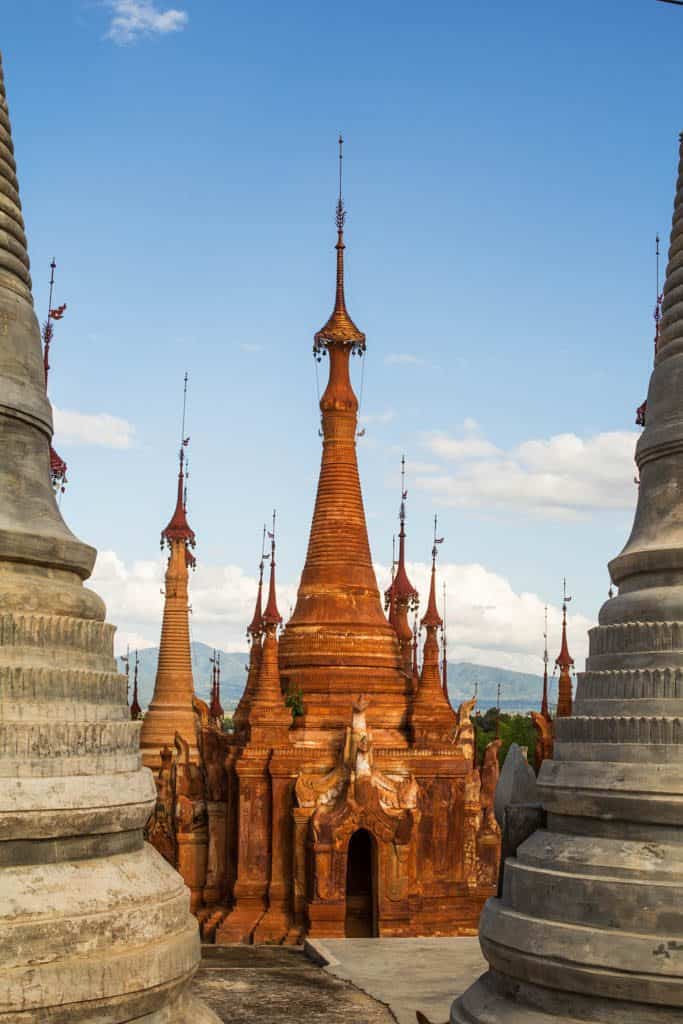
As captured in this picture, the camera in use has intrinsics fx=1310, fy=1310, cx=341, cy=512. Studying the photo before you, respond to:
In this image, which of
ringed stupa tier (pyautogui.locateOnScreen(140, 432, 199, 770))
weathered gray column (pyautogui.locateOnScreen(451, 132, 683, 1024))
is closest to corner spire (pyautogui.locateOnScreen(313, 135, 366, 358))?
ringed stupa tier (pyautogui.locateOnScreen(140, 432, 199, 770))

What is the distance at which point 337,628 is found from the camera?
1378 inches

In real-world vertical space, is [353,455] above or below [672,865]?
above

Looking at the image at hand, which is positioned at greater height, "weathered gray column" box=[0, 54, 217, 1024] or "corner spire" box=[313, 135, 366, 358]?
"corner spire" box=[313, 135, 366, 358]

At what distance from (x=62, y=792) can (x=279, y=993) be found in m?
12.5

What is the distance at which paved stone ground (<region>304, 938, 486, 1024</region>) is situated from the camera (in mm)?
20344

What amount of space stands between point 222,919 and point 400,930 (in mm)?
4291

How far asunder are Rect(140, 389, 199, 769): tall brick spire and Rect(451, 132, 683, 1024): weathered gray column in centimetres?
3138

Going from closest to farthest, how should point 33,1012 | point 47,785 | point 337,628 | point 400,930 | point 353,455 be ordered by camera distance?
point 33,1012, point 47,785, point 400,930, point 337,628, point 353,455

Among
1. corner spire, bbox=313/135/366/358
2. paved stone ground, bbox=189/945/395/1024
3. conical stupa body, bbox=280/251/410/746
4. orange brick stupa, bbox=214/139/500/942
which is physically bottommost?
paved stone ground, bbox=189/945/395/1024

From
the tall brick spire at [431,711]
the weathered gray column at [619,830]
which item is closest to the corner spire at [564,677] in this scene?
the tall brick spire at [431,711]

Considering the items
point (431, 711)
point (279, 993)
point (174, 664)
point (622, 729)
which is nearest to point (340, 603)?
point (431, 711)

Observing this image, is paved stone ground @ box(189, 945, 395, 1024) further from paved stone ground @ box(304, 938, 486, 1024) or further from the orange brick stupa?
the orange brick stupa

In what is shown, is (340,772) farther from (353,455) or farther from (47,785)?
(47,785)

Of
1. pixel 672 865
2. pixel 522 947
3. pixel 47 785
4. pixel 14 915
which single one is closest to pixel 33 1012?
pixel 14 915
